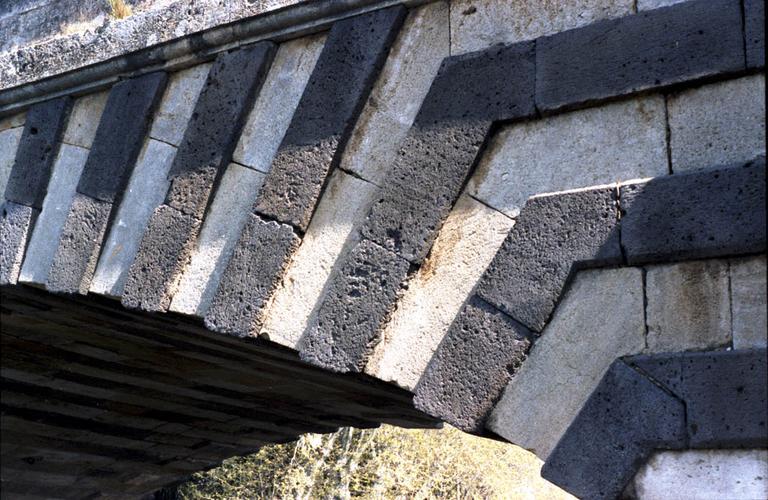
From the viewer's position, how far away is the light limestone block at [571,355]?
334cm

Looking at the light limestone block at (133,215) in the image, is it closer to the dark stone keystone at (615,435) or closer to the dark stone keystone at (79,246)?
the dark stone keystone at (79,246)

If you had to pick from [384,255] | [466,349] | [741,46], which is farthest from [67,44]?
[741,46]

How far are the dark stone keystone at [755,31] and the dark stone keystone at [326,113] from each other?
4.02 feet

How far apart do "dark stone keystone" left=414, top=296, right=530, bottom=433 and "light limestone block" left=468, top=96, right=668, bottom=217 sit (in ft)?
1.19

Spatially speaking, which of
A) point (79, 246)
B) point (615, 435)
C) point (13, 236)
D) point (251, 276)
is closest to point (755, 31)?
point (615, 435)

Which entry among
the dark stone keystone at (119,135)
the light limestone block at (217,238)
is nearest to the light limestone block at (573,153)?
the light limestone block at (217,238)

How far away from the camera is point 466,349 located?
11.8 ft

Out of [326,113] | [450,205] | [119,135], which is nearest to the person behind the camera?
[450,205]

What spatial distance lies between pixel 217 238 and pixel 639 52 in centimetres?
181

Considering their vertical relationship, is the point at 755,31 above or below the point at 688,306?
above

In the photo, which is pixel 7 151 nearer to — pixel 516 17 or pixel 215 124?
pixel 215 124

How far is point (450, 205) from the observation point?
147 inches

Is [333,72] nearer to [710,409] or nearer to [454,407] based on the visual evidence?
[454,407]

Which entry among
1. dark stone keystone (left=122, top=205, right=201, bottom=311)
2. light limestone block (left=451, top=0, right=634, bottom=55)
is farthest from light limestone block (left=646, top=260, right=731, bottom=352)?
dark stone keystone (left=122, top=205, right=201, bottom=311)
